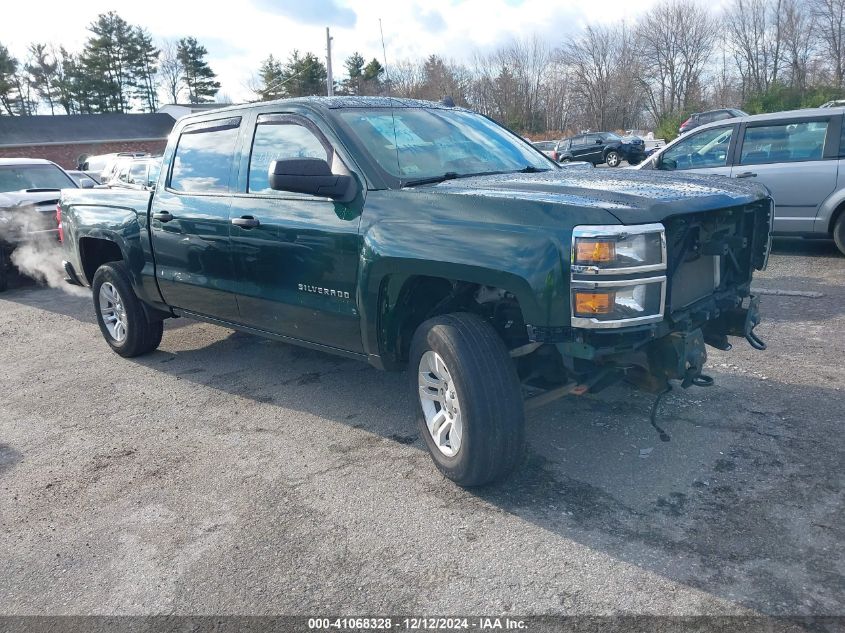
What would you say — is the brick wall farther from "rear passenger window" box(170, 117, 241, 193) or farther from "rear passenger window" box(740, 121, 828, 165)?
"rear passenger window" box(170, 117, 241, 193)

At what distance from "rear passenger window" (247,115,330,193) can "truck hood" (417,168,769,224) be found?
0.88 meters

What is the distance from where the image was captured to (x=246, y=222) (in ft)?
14.4

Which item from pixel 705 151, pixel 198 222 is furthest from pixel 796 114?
pixel 198 222

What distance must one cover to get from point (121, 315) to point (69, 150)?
148 feet

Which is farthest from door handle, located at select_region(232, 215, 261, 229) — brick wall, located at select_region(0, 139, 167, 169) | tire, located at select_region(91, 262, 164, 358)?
brick wall, located at select_region(0, 139, 167, 169)

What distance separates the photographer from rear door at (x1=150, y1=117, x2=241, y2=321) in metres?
4.72

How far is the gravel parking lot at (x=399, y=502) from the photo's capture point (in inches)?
109

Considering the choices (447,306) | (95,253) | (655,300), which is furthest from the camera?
(95,253)

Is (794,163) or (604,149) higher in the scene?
(794,163)

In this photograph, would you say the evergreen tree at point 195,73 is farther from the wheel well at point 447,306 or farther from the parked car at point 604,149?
the wheel well at point 447,306

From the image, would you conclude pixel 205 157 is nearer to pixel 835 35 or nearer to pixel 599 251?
pixel 599 251

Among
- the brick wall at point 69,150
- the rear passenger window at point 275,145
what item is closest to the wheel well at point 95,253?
the rear passenger window at point 275,145

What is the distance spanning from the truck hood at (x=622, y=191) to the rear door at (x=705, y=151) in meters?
5.15

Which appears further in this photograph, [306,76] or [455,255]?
[306,76]
